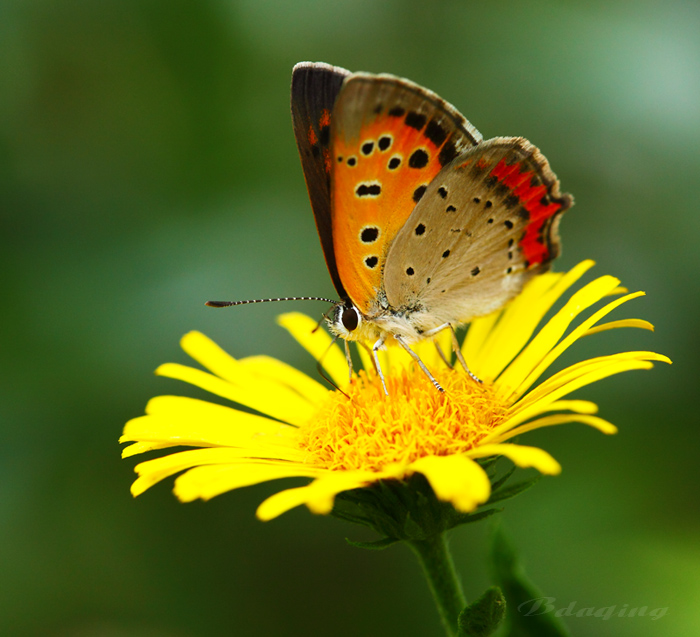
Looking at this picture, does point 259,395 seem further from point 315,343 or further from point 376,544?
point 376,544

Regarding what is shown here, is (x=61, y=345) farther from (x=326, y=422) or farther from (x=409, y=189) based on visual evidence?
(x=409, y=189)

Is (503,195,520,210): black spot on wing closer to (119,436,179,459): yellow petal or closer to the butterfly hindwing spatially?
the butterfly hindwing

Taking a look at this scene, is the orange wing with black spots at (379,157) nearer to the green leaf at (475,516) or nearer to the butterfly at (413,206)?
the butterfly at (413,206)

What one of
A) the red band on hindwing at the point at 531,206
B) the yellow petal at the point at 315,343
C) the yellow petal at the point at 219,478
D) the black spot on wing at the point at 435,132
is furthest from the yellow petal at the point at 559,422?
the yellow petal at the point at 315,343

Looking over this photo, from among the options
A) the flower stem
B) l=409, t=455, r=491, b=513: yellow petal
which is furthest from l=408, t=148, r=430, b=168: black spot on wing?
the flower stem

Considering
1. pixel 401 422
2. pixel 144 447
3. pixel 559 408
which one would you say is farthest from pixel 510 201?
pixel 144 447

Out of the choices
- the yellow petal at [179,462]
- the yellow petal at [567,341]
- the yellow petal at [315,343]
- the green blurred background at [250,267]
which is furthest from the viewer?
the yellow petal at [315,343]
